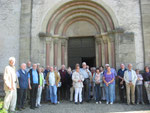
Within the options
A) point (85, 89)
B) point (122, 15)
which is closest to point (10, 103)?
point (85, 89)

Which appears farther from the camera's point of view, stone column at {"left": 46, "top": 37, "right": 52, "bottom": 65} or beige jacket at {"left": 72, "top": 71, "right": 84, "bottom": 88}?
stone column at {"left": 46, "top": 37, "right": 52, "bottom": 65}

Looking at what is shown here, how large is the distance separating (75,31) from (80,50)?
1.13 m

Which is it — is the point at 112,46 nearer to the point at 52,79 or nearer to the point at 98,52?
the point at 98,52

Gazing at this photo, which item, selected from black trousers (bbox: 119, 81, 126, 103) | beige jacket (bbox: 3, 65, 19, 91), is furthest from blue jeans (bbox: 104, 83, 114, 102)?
beige jacket (bbox: 3, 65, 19, 91)

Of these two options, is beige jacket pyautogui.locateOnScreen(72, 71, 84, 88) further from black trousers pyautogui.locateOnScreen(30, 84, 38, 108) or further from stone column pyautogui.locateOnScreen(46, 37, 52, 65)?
stone column pyautogui.locateOnScreen(46, 37, 52, 65)

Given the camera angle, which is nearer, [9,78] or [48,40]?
[9,78]

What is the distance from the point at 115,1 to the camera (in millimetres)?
8031

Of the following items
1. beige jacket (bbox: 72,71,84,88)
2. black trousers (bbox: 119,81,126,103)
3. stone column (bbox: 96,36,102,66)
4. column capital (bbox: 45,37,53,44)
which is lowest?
black trousers (bbox: 119,81,126,103)

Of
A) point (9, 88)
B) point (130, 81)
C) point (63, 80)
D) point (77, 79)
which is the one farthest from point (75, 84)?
point (9, 88)

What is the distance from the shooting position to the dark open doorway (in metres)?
8.95

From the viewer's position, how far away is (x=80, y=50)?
9.05 meters

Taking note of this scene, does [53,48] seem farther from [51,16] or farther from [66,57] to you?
[51,16]

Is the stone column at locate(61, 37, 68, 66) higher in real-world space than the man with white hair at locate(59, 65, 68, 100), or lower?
higher

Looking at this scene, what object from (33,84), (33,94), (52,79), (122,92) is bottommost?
(122,92)
